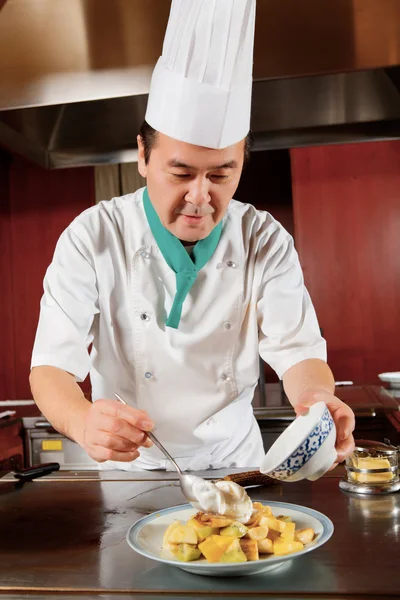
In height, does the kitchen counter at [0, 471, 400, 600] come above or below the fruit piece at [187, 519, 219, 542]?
below

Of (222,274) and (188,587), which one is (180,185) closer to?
(222,274)

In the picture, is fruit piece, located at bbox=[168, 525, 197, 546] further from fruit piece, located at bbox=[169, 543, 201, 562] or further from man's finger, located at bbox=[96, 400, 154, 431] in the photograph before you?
man's finger, located at bbox=[96, 400, 154, 431]

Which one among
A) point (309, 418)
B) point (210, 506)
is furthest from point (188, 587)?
point (309, 418)

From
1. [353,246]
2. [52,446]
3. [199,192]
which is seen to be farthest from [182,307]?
[353,246]

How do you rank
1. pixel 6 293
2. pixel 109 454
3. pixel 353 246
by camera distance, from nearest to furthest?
pixel 109 454 → pixel 353 246 → pixel 6 293

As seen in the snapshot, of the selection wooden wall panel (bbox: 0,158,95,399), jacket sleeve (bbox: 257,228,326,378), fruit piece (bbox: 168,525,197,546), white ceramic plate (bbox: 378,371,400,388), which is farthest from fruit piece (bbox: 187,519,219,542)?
wooden wall panel (bbox: 0,158,95,399)

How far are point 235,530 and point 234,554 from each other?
0.16ft

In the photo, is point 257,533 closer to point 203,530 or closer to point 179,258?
point 203,530

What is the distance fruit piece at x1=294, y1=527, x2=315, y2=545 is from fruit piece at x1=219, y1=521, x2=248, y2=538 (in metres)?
0.08

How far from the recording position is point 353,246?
4031 millimetres

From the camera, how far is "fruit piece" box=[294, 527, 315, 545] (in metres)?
1.00

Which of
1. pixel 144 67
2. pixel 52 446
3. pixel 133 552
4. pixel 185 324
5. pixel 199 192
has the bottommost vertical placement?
pixel 52 446

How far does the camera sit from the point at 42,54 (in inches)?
85.1

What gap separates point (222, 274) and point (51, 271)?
44cm
